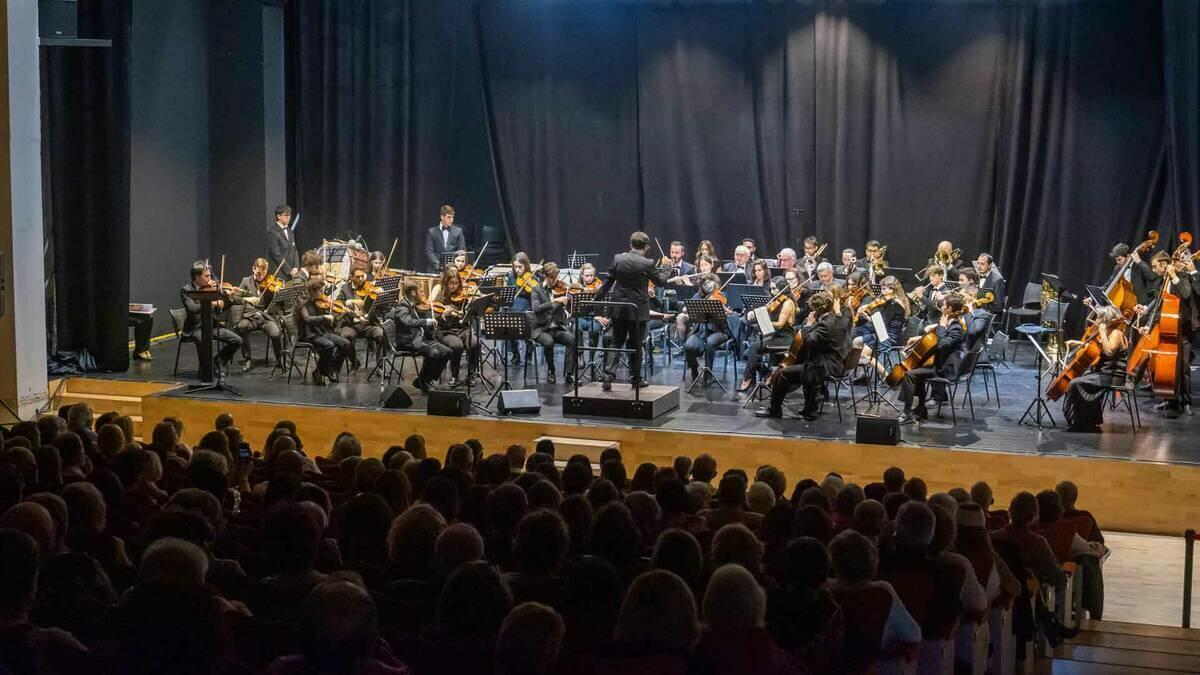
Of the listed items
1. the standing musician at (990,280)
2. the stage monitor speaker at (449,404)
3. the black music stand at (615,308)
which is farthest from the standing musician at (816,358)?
the standing musician at (990,280)

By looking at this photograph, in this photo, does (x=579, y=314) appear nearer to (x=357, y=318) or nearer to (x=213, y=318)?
(x=357, y=318)

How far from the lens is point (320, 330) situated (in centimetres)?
1329

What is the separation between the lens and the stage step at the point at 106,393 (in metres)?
13.1

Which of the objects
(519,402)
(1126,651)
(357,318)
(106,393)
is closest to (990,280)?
(519,402)

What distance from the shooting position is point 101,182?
1396cm

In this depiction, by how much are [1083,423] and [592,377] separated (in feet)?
15.3

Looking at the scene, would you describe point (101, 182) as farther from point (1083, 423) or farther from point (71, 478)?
point (1083, 423)

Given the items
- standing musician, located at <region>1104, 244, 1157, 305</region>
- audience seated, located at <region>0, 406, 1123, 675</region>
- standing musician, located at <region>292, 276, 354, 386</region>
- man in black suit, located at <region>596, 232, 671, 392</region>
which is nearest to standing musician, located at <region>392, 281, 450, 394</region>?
standing musician, located at <region>292, 276, 354, 386</region>

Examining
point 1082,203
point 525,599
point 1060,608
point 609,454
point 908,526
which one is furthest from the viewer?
point 1082,203

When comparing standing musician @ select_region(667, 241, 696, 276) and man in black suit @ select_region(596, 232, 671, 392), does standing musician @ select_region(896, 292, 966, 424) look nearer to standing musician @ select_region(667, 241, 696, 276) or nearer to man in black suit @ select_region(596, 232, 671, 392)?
man in black suit @ select_region(596, 232, 671, 392)

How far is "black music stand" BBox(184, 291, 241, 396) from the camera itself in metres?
12.7

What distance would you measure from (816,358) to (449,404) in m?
3.16

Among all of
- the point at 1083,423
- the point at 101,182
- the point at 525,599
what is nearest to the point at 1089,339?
the point at 1083,423

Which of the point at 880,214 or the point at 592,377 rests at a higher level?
the point at 880,214
